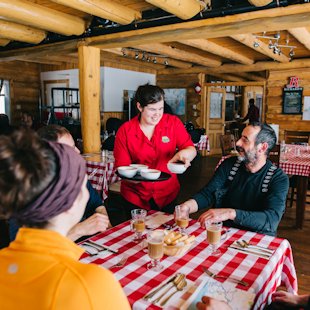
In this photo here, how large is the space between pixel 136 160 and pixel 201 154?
25.4 feet

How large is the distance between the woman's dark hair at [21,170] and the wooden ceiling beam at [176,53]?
19.2ft

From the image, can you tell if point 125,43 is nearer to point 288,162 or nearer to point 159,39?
point 159,39

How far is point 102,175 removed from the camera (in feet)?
→ 13.1

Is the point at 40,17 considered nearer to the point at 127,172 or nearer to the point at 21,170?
the point at 127,172

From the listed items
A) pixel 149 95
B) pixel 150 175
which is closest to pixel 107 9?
pixel 149 95

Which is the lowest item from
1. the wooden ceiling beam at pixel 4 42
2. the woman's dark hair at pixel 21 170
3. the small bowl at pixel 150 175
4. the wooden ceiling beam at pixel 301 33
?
the small bowl at pixel 150 175

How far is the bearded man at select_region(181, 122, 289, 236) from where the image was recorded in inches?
77.0

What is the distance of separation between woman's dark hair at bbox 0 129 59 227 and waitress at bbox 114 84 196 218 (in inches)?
62.3

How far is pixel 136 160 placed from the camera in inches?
A: 98.2

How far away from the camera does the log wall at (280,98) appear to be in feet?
26.7

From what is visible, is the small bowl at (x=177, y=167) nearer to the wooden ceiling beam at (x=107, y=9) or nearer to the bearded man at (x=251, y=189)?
the bearded man at (x=251, y=189)

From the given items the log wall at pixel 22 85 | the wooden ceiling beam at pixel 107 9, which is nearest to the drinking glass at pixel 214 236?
the wooden ceiling beam at pixel 107 9

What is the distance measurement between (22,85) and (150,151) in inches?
330

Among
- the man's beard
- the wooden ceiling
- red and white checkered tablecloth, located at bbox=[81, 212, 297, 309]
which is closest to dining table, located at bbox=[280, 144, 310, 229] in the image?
the wooden ceiling
